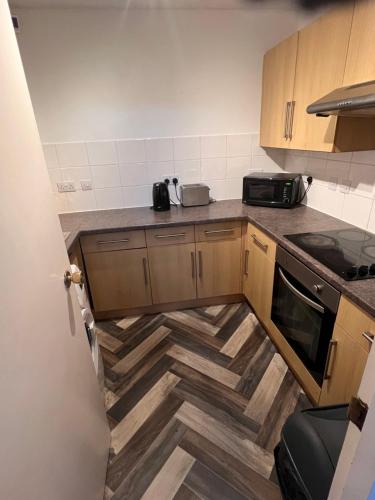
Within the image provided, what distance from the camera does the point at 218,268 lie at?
7.20ft

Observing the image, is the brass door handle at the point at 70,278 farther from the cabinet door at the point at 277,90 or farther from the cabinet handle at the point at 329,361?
the cabinet door at the point at 277,90

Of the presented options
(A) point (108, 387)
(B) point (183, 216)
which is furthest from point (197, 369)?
(B) point (183, 216)

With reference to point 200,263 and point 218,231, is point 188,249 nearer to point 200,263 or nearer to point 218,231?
point 200,263

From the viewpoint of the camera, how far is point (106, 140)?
217 centimetres

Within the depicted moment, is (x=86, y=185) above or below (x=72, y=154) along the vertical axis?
below

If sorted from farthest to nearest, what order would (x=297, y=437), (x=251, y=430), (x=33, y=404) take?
1. (x=251, y=430)
2. (x=297, y=437)
3. (x=33, y=404)

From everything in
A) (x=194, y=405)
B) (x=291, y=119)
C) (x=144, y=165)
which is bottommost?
(x=194, y=405)

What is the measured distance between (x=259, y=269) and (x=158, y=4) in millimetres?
2001

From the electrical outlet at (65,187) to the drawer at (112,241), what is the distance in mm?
566

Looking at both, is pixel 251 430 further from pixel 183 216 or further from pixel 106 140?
pixel 106 140

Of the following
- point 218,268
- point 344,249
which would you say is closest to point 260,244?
point 218,268

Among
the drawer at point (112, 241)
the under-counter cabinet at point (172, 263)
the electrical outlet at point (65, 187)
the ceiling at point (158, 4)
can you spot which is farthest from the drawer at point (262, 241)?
the ceiling at point (158, 4)

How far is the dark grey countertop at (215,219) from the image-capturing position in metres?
1.70

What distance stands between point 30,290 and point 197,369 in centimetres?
136
